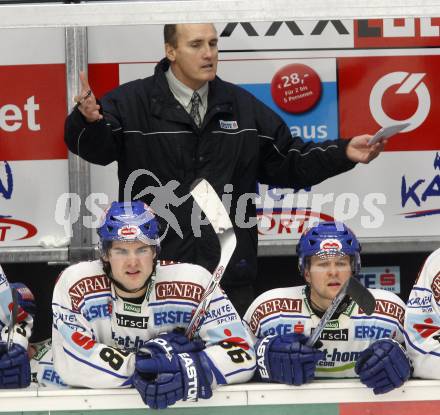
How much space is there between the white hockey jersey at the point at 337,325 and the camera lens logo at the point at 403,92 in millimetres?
1589

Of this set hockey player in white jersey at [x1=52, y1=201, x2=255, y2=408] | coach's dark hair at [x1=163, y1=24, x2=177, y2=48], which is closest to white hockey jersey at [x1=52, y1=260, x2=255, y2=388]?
hockey player in white jersey at [x1=52, y1=201, x2=255, y2=408]

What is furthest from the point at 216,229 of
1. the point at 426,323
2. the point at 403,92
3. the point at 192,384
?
the point at 403,92

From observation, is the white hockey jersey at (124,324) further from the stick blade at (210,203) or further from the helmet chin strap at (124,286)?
the stick blade at (210,203)

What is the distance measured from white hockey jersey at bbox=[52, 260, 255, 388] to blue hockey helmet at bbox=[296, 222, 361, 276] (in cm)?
38

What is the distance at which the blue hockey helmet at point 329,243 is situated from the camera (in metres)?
4.43

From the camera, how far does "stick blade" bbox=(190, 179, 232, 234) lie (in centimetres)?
427

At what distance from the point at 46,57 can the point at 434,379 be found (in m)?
2.56

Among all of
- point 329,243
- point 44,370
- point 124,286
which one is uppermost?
point 329,243

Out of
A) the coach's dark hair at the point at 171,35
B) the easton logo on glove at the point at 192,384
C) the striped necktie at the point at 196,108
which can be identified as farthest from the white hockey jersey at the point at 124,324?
the coach's dark hair at the point at 171,35

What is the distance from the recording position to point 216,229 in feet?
14.3

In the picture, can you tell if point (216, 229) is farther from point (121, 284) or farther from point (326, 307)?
point (326, 307)

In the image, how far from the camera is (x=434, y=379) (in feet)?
13.3

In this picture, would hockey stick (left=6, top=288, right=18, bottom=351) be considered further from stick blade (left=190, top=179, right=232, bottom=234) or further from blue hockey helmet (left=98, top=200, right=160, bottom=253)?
stick blade (left=190, top=179, right=232, bottom=234)

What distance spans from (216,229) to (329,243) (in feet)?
1.35
